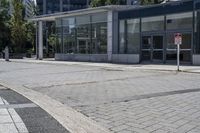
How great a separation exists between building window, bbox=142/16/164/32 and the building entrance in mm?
638

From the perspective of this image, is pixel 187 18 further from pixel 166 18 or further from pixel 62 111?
pixel 62 111

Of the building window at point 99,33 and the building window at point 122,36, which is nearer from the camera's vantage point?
the building window at point 122,36

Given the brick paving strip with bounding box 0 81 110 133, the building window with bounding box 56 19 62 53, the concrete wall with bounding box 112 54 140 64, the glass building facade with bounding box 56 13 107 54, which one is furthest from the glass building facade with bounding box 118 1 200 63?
the brick paving strip with bounding box 0 81 110 133

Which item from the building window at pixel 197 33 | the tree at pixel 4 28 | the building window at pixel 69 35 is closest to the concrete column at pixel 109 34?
the building window at pixel 69 35

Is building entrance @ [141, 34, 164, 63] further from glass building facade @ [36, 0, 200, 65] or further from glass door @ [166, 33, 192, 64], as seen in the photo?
glass door @ [166, 33, 192, 64]

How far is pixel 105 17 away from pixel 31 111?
3066cm

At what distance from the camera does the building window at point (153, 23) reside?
111 feet

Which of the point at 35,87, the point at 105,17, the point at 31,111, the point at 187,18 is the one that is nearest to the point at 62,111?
the point at 31,111

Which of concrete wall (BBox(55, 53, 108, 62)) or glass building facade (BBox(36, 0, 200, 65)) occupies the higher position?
glass building facade (BBox(36, 0, 200, 65))

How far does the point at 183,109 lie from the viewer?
1016 cm

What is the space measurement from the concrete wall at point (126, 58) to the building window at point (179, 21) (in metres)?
3.79

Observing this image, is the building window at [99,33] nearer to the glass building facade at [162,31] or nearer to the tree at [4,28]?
the glass building facade at [162,31]

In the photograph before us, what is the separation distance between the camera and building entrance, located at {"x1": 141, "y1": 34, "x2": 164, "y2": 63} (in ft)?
111

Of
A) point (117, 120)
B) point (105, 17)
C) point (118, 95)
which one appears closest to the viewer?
point (117, 120)
